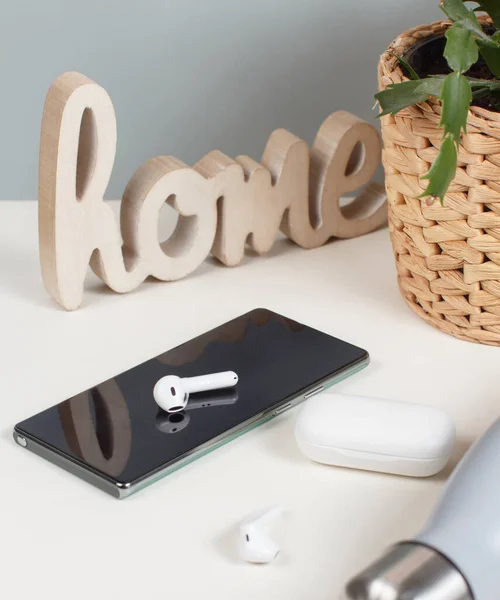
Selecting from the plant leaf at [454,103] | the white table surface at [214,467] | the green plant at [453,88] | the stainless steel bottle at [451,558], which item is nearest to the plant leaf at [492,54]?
the green plant at [453,88]

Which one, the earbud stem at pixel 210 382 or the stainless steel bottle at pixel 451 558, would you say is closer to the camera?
the stainless steel bottle at pixel 451 558

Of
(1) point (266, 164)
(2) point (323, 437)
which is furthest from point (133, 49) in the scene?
(2) point (323, 437)

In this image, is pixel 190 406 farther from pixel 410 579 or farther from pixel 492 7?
pixel 492 7

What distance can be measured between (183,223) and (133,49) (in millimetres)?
298

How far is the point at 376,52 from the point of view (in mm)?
1153

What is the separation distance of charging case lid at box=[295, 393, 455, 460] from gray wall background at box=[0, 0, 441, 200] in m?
0.58

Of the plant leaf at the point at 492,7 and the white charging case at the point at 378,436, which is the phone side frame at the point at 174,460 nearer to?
the white charging case at the point at 378,436

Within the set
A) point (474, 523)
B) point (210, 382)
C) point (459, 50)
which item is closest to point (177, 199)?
point (210, 382)

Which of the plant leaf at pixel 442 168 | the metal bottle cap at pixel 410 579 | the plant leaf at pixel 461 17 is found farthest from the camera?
the plant leaf at pixel 461 17

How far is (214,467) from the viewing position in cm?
69

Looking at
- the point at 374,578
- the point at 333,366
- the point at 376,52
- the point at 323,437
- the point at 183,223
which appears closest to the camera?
the point at 374,578

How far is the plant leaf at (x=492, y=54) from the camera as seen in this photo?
743 millimetres

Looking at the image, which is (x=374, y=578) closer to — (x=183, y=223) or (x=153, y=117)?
(x=183, y=223)

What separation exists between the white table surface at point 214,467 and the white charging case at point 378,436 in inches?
0.5
